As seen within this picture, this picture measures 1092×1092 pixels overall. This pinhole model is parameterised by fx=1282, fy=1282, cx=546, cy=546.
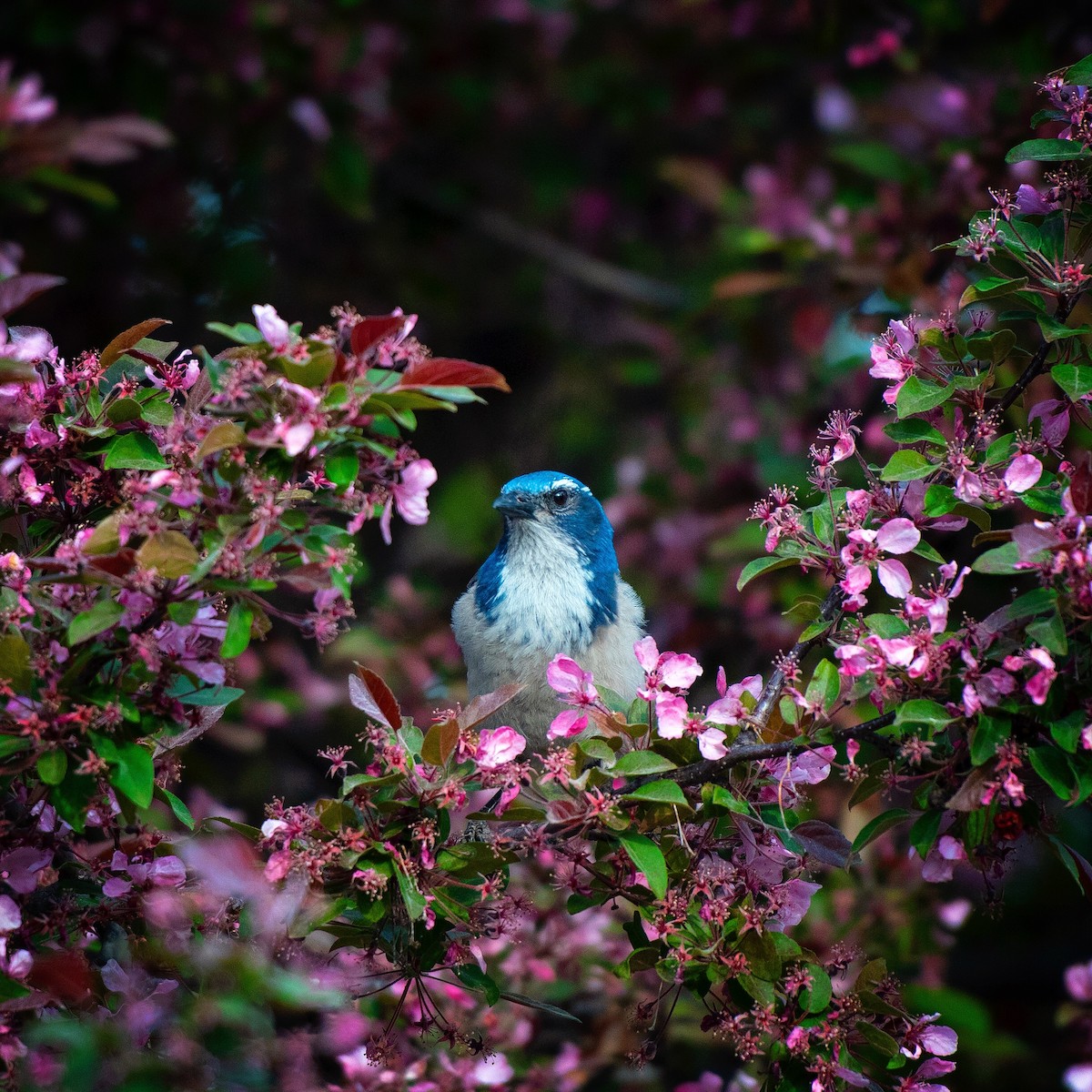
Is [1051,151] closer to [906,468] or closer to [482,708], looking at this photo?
[906,468]

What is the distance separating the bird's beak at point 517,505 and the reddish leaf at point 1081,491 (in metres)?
2.37

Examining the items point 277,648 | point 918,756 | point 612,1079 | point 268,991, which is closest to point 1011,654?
point 918,756

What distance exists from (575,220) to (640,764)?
602cm

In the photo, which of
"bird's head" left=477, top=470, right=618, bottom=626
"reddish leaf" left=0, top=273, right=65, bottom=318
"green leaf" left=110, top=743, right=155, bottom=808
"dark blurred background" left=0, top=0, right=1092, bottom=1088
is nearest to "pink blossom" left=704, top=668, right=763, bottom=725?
"green leaf" left=110, top=743, right=155, bottom=808

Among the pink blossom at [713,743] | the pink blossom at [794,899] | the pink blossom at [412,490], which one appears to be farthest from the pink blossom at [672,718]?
the pink blossom at [412,490]

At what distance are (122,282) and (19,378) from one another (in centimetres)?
379

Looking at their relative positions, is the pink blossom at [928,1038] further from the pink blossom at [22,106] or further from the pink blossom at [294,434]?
the pink blossom at [22,106]

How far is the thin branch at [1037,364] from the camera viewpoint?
2502mm

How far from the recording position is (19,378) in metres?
2.36

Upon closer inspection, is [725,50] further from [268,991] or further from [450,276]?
[268,991]

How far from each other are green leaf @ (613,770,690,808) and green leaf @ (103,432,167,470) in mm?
1115

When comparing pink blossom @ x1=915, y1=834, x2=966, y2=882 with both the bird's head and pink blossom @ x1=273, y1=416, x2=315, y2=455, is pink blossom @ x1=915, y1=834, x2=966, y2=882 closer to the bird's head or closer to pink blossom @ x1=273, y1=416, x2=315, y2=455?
pink blossom @ x1=273, y1=416, x2=315, y2=455

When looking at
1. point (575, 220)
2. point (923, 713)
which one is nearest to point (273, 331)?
point (923, 713)

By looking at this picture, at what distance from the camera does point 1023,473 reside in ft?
7.79
